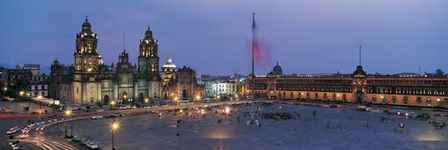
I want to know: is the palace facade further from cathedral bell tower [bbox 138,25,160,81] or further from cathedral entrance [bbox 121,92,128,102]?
cathedral entrance [bbox 121,92,128,102]

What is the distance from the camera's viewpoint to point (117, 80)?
13512 cm

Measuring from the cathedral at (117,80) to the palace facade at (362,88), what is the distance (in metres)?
34.4

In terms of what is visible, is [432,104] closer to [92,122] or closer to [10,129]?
[92,122]

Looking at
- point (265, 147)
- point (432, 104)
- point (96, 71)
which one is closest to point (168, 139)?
point (265, 147)

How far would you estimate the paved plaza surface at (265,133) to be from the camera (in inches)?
2549

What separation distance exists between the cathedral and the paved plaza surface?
31.8m

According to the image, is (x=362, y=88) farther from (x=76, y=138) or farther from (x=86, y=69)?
(x=76, y=138)

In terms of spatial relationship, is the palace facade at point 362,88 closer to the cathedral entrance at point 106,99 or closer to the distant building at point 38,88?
the cathedral entrance at point 106,99

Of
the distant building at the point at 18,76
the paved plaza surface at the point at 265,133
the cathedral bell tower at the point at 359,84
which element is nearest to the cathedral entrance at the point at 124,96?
the paved plaza surface at the point at 265,133

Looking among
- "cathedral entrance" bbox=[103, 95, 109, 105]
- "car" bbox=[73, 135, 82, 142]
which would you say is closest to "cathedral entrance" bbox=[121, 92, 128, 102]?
"cathedral entrance" bbox=[103, 95, 109, 105]

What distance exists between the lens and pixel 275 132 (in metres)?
78.7

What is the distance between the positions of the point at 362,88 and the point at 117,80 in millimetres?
78984

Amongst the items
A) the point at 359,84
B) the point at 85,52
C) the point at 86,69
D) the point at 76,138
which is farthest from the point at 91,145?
the point at 359,84

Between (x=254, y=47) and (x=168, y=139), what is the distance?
31394 millimetres
